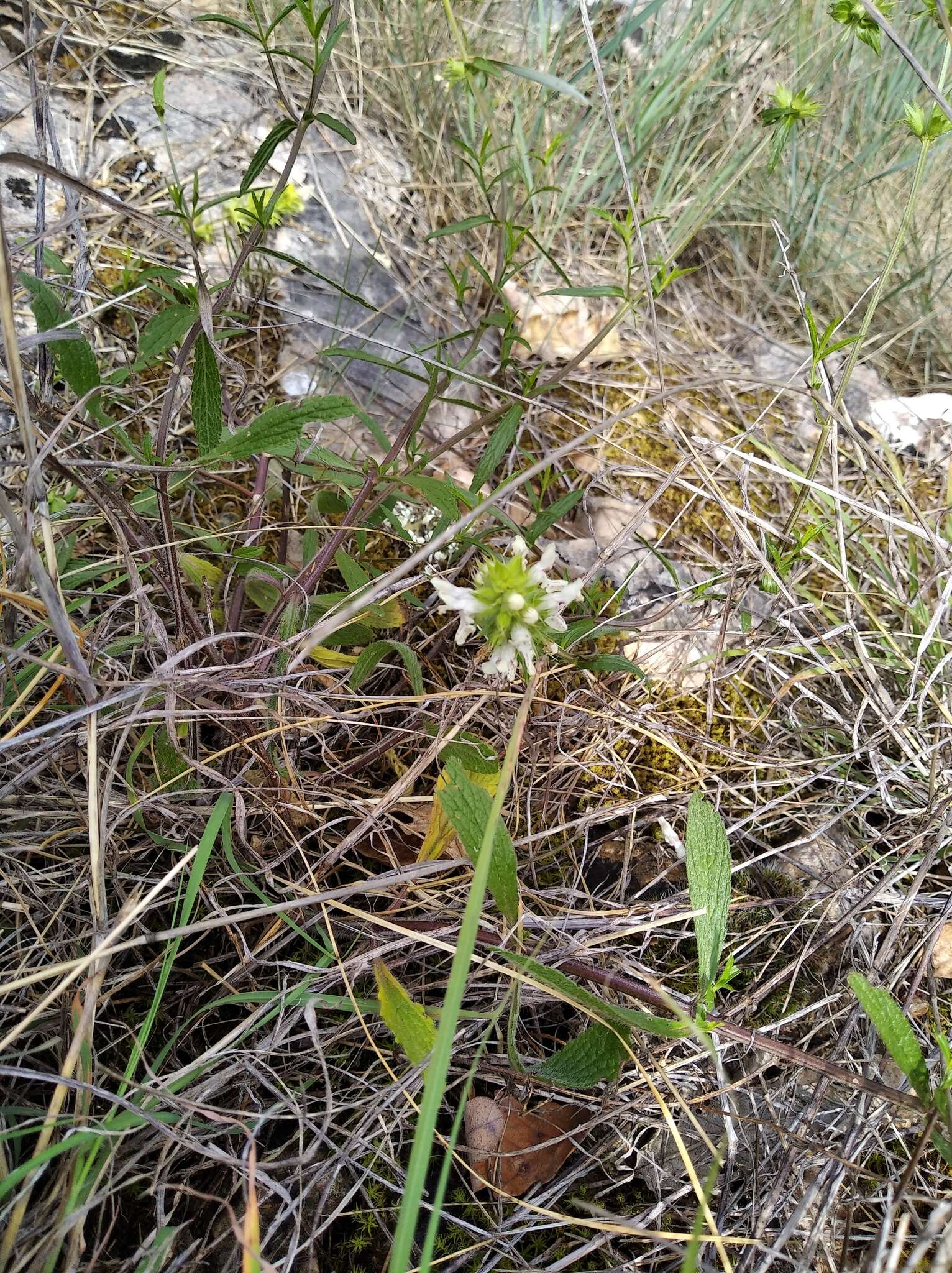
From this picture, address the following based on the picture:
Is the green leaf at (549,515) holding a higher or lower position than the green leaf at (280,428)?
lower

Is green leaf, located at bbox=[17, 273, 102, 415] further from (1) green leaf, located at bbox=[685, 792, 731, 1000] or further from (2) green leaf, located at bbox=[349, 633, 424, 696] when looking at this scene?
(1) green leaf, located at bbox=[685, 792, 731, 1000]

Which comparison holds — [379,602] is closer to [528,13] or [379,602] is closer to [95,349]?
[95,349]

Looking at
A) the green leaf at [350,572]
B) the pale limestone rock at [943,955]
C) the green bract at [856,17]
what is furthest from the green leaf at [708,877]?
the green bract at [856,17]

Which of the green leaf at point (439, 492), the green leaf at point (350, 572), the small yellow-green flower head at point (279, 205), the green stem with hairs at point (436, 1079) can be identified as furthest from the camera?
the small yellow-green flower head at point (279, 205)

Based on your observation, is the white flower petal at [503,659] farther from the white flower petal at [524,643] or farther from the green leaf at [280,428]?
the green leaf at [280,428]

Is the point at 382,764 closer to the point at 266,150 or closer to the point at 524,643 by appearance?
the point at 524,643
